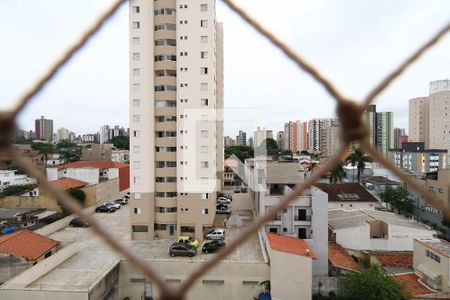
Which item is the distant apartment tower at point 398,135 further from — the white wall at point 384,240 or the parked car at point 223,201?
the white wall at point 384,240

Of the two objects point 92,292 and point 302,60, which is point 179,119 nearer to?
point 92,292

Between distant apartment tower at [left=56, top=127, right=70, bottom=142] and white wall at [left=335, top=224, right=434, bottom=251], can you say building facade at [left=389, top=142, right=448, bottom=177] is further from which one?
distant apartment tower at [left=56, top=127, right=70, bottom=142]

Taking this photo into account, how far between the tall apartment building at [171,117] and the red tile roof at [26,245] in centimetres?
241

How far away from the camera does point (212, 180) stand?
945cm

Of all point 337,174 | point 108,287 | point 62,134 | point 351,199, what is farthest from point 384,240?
point 62,134

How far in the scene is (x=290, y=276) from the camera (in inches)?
250

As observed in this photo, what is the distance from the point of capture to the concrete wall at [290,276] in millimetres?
6238

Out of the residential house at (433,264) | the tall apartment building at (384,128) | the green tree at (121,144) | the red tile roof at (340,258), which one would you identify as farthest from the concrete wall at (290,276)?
the green tree at (121,144)

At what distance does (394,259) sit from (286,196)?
8.63 metres

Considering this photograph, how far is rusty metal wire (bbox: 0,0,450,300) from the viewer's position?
0.52 m

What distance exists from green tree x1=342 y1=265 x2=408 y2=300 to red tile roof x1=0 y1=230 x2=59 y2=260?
21.6 ft

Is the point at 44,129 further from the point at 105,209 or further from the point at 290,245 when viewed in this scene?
the point at 290,245

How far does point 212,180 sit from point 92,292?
4687mm

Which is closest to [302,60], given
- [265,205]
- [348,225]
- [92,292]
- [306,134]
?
[92,292]
